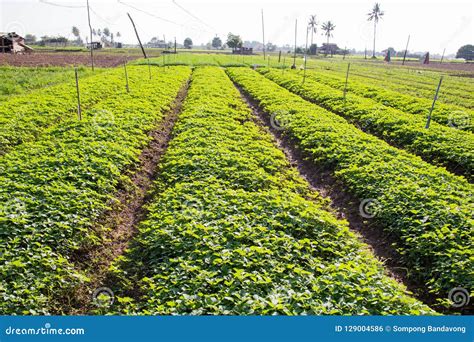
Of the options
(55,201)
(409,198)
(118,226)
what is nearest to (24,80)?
(118,226)

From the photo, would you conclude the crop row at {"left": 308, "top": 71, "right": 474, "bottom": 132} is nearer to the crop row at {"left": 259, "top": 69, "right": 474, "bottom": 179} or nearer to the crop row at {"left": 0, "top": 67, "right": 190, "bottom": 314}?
the crop row at {"left": 259, "top": 69, "right": 474, "bottom": 179}

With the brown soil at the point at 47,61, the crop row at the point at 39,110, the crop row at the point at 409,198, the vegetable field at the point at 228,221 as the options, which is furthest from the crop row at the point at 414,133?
the brown soil at the point at 47,61

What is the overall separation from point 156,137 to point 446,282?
11735 millimetres

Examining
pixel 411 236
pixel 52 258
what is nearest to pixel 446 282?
pixel 411 236

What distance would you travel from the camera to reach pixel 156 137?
15.0m

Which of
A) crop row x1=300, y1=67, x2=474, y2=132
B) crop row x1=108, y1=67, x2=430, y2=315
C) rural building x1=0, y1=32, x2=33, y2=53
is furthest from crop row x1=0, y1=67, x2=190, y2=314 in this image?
rural building x1=0, y1=32, x2=33, y2=53

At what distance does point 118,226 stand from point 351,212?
5.99 metres

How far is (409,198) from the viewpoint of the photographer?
8.59 metres

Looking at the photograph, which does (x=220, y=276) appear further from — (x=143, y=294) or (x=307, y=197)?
(x=307, y=197)

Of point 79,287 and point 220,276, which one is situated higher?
point 220,276

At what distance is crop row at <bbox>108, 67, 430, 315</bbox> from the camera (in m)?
5.13

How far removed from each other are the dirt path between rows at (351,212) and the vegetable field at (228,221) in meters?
0.04

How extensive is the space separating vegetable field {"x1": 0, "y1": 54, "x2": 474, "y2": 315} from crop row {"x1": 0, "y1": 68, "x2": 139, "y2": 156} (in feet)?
0.37

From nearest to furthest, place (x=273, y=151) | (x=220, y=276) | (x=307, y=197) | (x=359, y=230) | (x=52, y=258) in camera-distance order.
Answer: (x=220, y=276) < (x=52, y=258) < (x=359, y=230) < (x=307, y=197) < (x=273, y=151)
